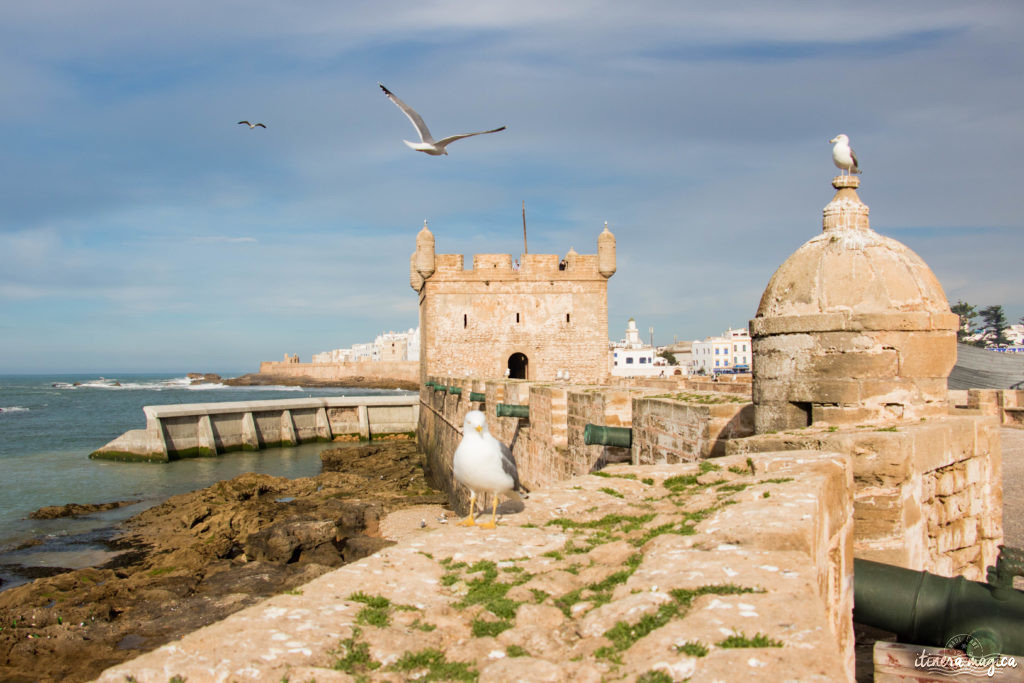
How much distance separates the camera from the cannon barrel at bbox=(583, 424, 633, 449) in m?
7.56

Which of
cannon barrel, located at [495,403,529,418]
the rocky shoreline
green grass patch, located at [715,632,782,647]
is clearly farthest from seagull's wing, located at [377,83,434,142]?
green grass patch, located at [715,632,782,647]

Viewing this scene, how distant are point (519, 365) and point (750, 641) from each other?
24774 millimetres

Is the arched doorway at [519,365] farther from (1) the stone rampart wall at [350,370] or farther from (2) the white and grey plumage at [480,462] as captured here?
(1) the stone rampart wall at [350,370]

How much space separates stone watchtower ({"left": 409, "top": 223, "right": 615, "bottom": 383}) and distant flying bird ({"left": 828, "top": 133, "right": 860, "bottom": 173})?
746 inches

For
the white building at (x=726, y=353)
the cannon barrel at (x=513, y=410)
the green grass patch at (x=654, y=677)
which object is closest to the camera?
the green grass patch at (x=654, y=677)

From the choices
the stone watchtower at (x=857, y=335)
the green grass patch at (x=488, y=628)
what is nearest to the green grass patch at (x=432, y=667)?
the green grass patch at (x=488, y=628)

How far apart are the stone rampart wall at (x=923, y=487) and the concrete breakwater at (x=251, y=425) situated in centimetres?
2917

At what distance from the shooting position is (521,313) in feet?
82.4

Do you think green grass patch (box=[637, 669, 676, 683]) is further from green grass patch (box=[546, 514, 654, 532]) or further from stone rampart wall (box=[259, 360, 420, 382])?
stone rampart wall (box=[259, 360, 420, 382])

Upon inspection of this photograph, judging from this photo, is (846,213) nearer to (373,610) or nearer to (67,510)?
(373,610)

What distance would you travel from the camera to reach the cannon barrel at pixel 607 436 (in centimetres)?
756

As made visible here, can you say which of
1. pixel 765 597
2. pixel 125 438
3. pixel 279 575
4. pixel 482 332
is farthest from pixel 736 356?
pixel 765 597

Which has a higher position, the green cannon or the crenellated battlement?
the crenellated battlement

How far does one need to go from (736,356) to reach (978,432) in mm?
72569
